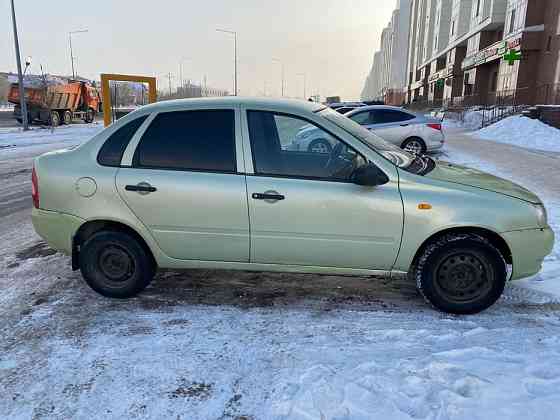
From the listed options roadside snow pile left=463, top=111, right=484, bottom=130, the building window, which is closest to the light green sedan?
roadside snow pile left=463, top=111, right=484, bottom=130

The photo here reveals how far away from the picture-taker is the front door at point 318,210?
3.60 m

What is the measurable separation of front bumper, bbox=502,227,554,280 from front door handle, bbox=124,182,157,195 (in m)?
2.94

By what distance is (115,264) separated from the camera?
13.1 feet

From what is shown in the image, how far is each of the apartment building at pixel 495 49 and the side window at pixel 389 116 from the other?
22207 millimetres

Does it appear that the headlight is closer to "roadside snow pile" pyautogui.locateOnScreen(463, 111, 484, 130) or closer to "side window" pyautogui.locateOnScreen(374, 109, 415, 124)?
"side window" pyautogui.locateOnScreen(374, 109, 415, 124)

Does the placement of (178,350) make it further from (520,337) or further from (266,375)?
(520,337)

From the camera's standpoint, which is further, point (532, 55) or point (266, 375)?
point (532, 55)

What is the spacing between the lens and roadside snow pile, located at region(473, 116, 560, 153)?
747 inches

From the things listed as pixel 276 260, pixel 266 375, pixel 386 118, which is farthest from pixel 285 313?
pixel 386 118

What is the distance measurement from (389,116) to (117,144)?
1063cm

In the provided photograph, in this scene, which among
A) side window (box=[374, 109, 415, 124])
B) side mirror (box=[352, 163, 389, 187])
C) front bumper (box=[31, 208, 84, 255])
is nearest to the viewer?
side mirror (box=[352, 163, 389, 187])

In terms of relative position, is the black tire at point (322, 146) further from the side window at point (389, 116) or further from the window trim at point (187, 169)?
the side window at point (389, 116)

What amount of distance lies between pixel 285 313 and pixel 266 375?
919 millimetres

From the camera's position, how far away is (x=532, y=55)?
34781 mm
